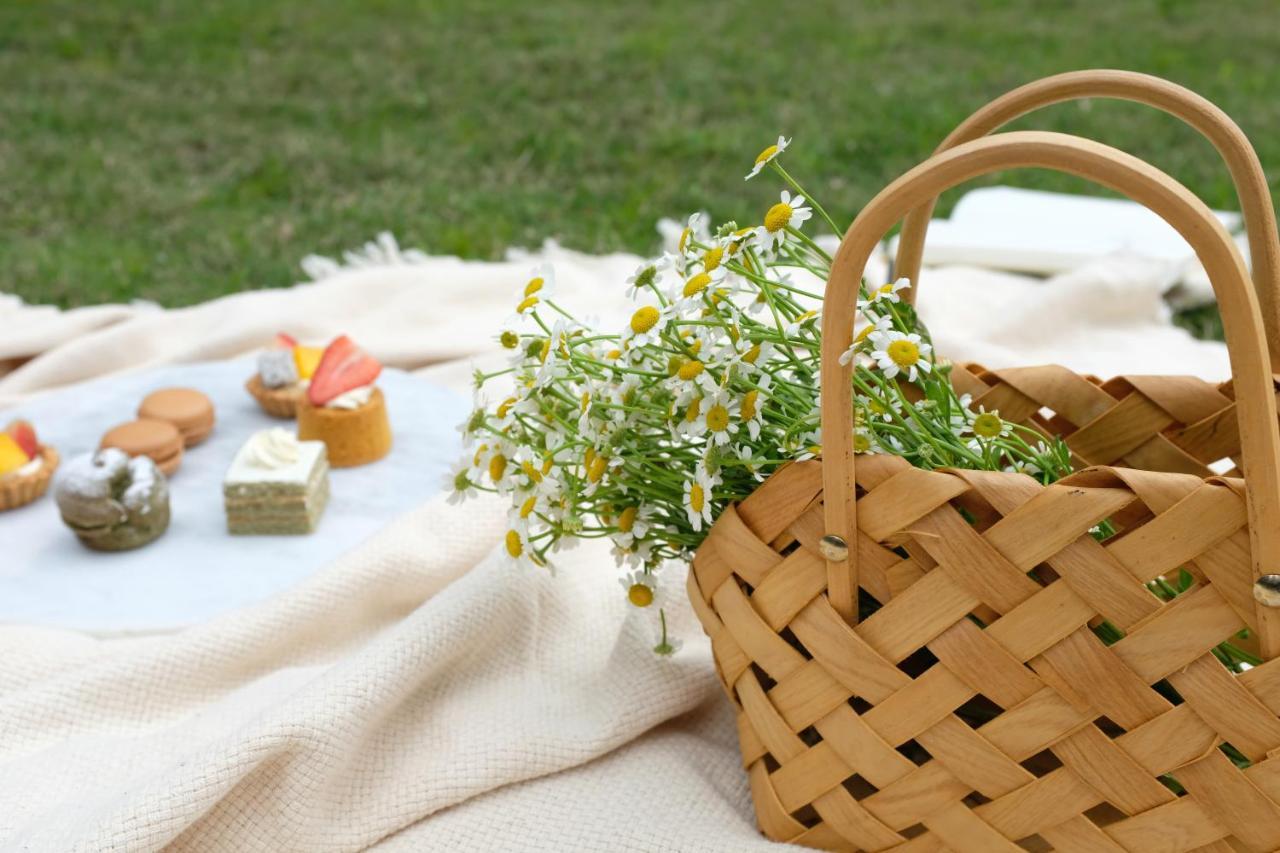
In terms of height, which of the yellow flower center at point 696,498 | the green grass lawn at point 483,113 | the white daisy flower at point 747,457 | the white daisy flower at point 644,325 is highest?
the white daisy flower at point 644,325

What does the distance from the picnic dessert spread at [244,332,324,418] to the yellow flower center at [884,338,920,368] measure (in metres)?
1.24

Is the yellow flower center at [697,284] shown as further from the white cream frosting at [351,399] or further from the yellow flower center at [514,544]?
the white cream frosting at [351,399]

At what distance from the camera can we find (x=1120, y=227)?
2.86 m

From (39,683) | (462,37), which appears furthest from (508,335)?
(462,37)

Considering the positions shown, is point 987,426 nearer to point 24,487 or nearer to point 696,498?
point 696,498

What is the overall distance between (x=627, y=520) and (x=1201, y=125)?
1.98 ft

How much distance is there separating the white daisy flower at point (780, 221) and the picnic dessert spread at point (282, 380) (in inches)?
44.3

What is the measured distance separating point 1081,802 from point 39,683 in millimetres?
1091

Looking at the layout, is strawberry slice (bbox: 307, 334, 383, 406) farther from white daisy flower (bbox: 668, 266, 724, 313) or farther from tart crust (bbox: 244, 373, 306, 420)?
white daisy flower (bbox: 668, 266, 724, 313)

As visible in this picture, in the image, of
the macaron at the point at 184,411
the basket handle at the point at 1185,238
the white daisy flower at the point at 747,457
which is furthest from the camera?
the macaron at the point at 184,411

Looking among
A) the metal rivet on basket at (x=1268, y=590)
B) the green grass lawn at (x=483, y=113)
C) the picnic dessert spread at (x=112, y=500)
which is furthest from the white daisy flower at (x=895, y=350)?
the green grass lawn at (x=483, y=113)

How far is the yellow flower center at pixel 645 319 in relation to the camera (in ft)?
3.55

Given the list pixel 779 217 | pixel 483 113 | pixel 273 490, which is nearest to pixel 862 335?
pixel 779 217

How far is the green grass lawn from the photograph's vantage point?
338 cm
